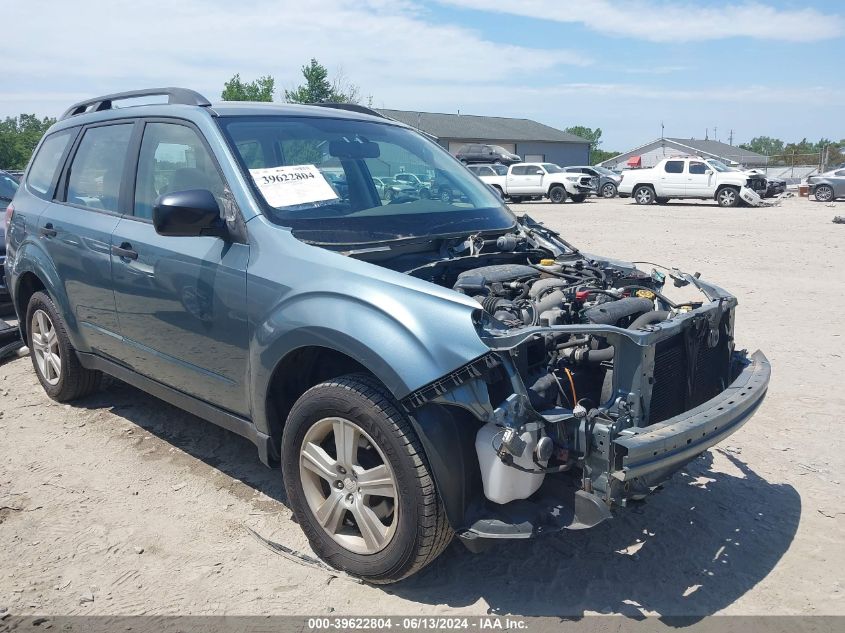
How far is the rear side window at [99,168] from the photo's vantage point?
4.42 meters

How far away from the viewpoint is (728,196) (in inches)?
1062

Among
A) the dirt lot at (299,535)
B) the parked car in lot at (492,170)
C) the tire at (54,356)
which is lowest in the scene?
the dirt lot at (299,535)

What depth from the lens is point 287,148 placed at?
3.92m

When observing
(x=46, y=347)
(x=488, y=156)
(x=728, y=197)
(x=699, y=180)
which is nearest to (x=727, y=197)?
(x=728, y=197)

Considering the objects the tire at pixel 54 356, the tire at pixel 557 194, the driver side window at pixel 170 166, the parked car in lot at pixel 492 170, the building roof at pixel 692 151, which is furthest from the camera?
the building roof at pixel 692 151

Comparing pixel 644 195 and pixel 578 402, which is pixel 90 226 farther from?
pixel 644 195

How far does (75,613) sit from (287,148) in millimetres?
2408

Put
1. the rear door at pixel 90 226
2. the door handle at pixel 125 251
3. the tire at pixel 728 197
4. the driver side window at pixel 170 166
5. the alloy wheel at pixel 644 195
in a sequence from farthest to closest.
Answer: the alloy wheel at pixel 644 195
the tire at pixel 728 197
the rear door at pixel 90 226
the door handle at pixel 125 251
the driver side window at pixel 170 166

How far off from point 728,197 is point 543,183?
7.75 meters

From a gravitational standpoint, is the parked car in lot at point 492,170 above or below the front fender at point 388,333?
above

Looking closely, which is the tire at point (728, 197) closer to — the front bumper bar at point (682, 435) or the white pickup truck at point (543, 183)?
the white pickup truck at point (543, 183)

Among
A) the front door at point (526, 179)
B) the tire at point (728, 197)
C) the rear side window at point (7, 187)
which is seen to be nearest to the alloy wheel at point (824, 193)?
the tire at point (728, 197)

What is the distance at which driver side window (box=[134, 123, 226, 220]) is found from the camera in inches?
148

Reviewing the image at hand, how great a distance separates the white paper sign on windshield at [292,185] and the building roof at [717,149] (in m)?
73.6
